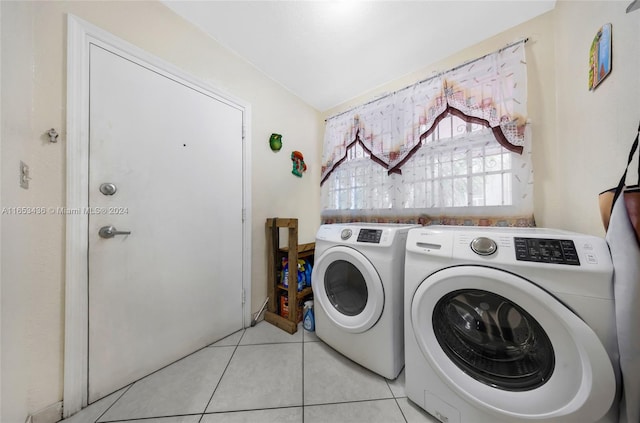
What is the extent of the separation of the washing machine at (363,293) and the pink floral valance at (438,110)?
0.88m

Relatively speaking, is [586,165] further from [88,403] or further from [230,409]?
[88,403]

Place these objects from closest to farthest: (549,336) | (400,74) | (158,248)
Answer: (549,336)
(158,248)
(400,74)

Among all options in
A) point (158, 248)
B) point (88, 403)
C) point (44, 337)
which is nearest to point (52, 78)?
point (158, 248)

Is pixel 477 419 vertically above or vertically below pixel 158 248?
below

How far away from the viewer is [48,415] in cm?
86

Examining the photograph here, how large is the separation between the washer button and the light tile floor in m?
0.81

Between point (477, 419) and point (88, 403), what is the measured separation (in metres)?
1.74

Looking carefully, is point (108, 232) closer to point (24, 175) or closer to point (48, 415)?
point (24, 175)

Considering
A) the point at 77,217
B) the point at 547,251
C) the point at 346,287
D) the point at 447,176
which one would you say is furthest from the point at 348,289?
the point at 77,217

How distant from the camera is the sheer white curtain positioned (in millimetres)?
1275

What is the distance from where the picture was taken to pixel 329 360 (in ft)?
4.13

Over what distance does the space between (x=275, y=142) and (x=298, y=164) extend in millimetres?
348

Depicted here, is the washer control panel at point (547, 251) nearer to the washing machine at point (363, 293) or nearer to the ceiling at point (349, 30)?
the washing machine at point (363, 293)

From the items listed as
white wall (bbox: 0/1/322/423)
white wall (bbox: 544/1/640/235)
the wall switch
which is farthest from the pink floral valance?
the wall switch
